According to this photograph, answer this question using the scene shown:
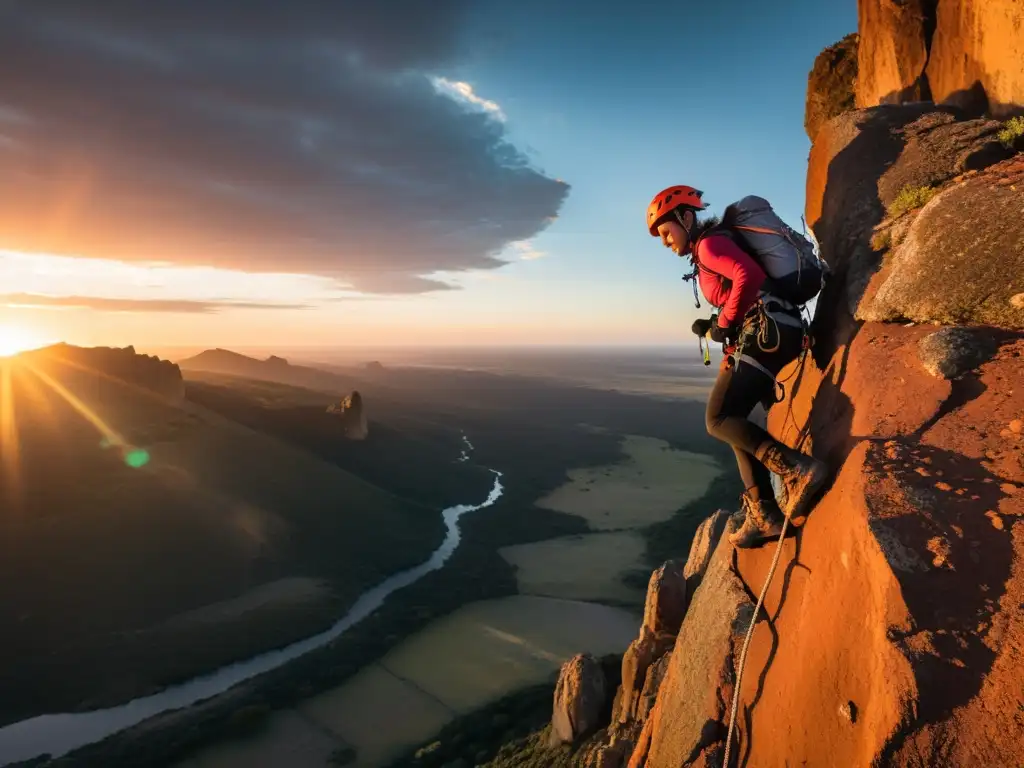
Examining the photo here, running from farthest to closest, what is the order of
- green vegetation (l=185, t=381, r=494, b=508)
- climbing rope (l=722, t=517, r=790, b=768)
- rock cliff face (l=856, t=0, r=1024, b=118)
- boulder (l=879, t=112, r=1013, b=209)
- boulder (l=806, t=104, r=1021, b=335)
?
green vegetation (l=185, t=381, r=494, b=508) < rock cliff face (l=856, t=0, r=1024, b=118) < boulder (l=879, t=112, r=1013, b=209) < boulder (l=806, t=104, r=1021, b=335) < climbing rope (l=722, t=517, r=790, b=768)

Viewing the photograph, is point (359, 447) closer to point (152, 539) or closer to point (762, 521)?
point (152, 539)

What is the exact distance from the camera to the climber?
23.0 feet

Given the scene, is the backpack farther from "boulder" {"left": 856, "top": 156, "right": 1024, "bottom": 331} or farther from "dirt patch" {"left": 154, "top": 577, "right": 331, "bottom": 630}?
"dirt patch" {"left": 154, "top": 577, "right": 331, "bottom": 630}

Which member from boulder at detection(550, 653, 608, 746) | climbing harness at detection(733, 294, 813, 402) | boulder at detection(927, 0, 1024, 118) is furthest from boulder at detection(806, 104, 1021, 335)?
boulder at detection(550, 653, 608, 746)

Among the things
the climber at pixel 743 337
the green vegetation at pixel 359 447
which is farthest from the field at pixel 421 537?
the climber at pixel 743 337

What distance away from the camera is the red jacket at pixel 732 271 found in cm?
698

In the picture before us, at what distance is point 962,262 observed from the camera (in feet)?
22.2

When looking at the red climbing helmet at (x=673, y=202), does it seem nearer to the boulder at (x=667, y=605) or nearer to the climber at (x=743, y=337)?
the climber at (x=743, y=337)

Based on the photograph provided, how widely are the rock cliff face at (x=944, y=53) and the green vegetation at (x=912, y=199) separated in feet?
14.1

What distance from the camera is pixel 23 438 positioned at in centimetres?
6181

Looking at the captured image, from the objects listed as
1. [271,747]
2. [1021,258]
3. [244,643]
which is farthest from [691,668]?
[244,643]

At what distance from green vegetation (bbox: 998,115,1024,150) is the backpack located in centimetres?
447

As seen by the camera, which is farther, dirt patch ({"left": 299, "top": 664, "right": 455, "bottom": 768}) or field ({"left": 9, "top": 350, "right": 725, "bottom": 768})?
field ({"left": 9, "top": 350, "right": 725, "bottom": 768})

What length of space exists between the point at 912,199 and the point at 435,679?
45.0 metres
